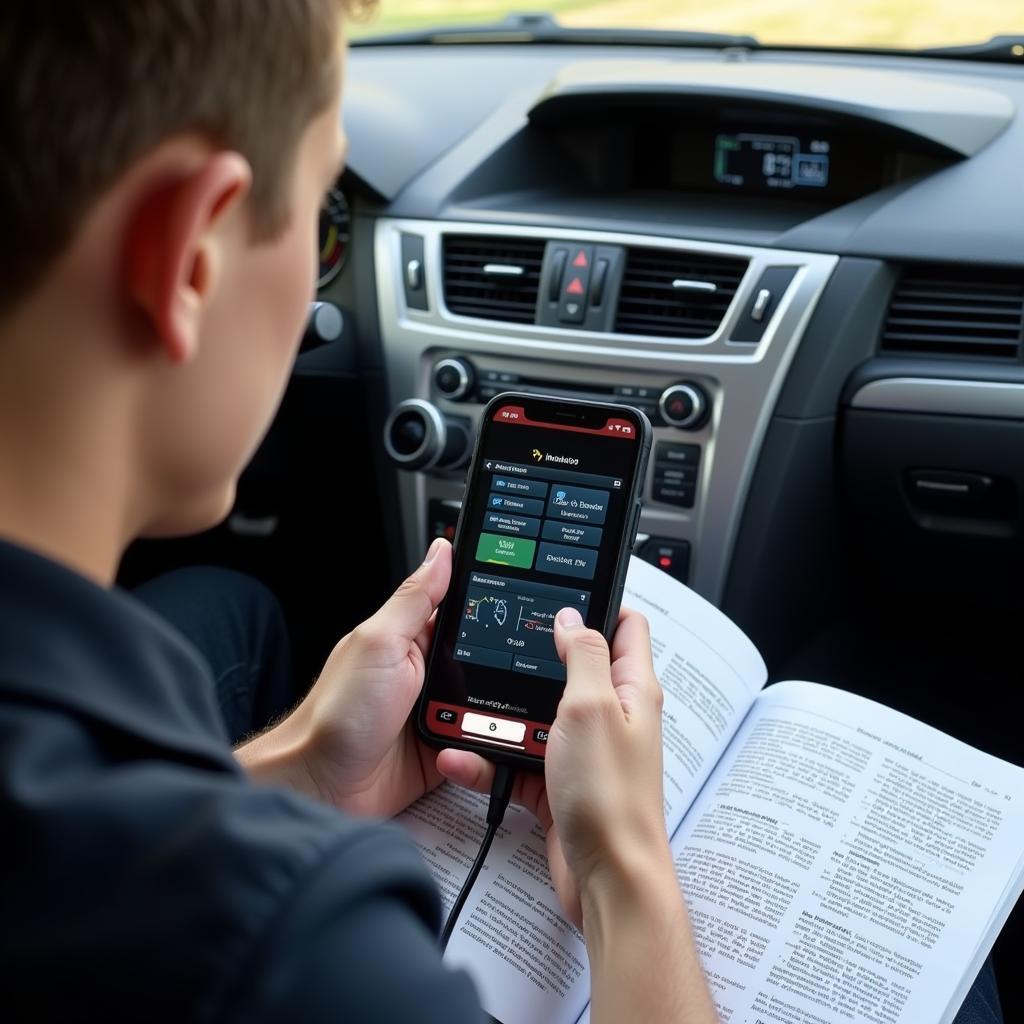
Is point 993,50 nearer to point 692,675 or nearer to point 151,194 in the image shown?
point 692,675

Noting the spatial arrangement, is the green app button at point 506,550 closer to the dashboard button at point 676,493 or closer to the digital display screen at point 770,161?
the dashboard button at point 676,493

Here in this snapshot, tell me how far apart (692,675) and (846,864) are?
222mm

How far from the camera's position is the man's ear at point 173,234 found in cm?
54

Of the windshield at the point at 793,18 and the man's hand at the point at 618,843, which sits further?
the windshield at the point at 793,18

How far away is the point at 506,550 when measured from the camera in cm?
120

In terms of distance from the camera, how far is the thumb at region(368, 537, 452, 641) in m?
1.10

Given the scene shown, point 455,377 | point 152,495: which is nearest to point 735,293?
point 455,377

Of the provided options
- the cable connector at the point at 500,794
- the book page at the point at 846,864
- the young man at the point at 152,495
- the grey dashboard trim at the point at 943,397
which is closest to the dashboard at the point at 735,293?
the grey dashboard trim at the point at 943,397

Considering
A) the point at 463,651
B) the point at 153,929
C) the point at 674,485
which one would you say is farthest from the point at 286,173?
the point at 674,485

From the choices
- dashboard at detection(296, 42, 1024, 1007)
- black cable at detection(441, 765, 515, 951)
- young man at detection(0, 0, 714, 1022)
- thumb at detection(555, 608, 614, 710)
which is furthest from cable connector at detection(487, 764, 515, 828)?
dashboard at detection(296, 42, 1024, 1007)

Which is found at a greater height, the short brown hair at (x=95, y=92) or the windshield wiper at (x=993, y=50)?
the short brown hair at (x=95, y=92)

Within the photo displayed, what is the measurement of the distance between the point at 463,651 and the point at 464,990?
0.65 metres

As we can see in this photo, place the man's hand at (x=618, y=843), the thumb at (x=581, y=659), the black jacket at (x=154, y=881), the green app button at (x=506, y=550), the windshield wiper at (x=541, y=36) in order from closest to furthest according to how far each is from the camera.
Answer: the black jacket at (x=154, y=881)
the man's hand at (x=618, y=843)
the thumb at (x=581, y=659)
the green app button at (x=506, y=550)
the windshield wiper at (x=541, y=36)

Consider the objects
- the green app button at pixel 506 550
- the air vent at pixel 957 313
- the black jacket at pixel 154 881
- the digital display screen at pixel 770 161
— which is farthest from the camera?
the digital display screen at pixel 770 161
